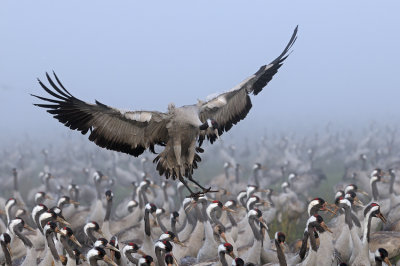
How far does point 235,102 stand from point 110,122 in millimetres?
1835

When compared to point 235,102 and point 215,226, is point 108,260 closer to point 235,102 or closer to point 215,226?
point 215,226

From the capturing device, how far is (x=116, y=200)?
1677 centimetres

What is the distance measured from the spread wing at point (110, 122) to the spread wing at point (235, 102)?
674 millimetres

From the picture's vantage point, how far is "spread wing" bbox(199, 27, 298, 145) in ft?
21.9

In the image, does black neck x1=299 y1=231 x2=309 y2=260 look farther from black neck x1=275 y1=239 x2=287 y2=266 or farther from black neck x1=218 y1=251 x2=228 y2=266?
black neck x1=218 y1=251 x2=228 y2=266

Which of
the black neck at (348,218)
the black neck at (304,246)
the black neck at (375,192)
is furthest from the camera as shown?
the black neck at (375,192)

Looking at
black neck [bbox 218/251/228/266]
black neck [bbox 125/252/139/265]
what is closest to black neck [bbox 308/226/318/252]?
black neck [bbox 218/251/228/266]

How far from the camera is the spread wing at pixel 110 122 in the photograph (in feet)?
18.9

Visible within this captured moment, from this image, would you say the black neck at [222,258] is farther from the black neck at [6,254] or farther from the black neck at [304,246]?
the black neck at [6,254]

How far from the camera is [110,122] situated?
20.0 feet

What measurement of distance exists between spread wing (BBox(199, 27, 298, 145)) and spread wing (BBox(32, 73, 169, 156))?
2.21 feet

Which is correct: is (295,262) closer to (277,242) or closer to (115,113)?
(277,242)

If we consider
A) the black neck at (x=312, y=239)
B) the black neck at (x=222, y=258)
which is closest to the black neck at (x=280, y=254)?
the black neck at (x=312, y=239)

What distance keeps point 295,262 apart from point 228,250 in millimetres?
1000
